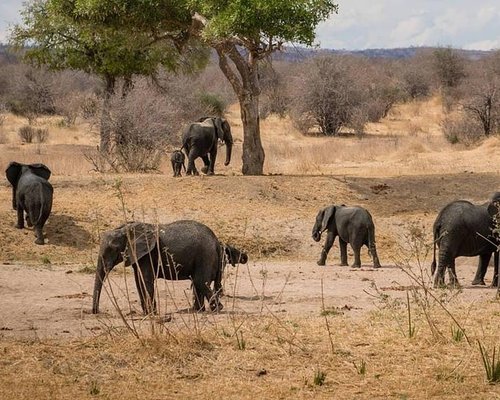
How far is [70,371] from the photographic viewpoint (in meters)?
6.86

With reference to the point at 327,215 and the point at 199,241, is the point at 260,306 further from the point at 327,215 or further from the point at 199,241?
the point at 327,215

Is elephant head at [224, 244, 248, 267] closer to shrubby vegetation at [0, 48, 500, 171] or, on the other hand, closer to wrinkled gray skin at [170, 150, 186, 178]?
wrinkled gray skin at [170, 150, 186, 178]

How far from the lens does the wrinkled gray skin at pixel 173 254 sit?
30.6ft

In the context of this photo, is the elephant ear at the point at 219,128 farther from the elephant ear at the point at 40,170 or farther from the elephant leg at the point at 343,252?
the elephant leg at the point at 343,252

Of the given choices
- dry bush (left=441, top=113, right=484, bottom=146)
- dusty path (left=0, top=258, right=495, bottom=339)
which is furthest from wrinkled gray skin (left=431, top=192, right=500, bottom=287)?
dry bush (left=441, top=113, right=484, bottom=146)

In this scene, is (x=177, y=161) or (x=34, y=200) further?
(x=177, y=161)

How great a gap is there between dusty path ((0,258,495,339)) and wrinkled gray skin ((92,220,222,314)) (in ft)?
0.66

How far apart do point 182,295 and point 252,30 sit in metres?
9.54

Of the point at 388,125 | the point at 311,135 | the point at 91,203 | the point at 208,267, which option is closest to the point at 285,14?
the point at 91,203

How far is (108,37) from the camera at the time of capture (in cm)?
2425

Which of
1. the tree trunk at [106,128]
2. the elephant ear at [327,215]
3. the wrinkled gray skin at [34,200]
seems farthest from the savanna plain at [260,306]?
the tree trunk at [106,128]

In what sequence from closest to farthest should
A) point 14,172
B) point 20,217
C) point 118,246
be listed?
point 118,246
point 20,217
point 14,172

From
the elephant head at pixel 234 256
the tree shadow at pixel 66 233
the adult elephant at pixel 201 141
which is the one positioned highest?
the adult elephant at pixel 201 141

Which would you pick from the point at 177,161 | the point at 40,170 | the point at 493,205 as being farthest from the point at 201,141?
the point at 493,205
